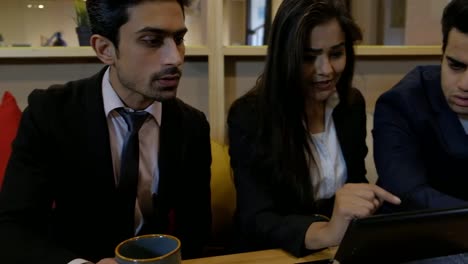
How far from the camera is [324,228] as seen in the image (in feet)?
3.02

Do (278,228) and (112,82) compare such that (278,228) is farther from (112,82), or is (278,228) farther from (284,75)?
(112,82)

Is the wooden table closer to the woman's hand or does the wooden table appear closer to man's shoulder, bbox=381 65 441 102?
the woman's hand

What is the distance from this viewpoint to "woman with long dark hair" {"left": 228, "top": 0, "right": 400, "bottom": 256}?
1.13m

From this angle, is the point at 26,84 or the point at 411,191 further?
the point at 26,84

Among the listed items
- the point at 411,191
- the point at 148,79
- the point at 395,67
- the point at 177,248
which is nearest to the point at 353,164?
the point at 411,191

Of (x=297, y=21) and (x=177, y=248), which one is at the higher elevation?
(x=297, y=21)

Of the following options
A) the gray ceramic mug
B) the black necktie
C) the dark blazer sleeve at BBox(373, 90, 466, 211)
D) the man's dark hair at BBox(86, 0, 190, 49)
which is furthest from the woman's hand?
the man's dark hair at BBox(86, 0, 190, 49)

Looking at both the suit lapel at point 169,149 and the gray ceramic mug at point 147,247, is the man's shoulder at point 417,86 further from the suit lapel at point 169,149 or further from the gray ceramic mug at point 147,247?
the gray ceramic mug at point 147,247

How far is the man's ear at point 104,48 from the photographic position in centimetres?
107

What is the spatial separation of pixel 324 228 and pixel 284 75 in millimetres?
437

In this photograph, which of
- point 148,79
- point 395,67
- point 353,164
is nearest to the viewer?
point 148,79

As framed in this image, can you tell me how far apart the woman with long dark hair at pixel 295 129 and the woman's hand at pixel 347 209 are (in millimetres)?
99

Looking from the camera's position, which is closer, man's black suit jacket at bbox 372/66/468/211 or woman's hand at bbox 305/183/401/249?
woman's hand at bbox 305/183/401/249

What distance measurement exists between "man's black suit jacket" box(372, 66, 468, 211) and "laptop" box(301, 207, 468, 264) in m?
0.34
